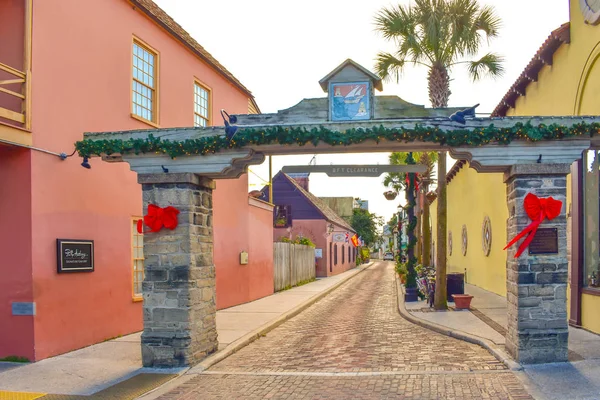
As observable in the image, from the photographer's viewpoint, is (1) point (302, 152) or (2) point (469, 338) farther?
(2) point (469, 338)

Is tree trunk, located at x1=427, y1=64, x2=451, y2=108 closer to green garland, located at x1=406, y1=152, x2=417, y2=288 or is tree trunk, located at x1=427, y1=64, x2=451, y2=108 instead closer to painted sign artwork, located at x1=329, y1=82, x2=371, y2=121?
green garland, located at x1=406, y1=152, x2=417, y2=288

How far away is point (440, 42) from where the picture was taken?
48.5 feet

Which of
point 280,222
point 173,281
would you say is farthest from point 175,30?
point 280,222

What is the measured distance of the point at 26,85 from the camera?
9016 millimetres

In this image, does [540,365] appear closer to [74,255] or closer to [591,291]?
[591,291]

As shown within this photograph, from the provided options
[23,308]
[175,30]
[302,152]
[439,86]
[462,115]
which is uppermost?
[175,30]

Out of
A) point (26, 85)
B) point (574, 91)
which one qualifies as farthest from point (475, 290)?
point (26, 85)

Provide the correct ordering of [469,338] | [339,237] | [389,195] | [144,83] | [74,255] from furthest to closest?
1. [339,237]
2. [389,195]
3. [144,83]
4. [469,338]
5. [74,255]

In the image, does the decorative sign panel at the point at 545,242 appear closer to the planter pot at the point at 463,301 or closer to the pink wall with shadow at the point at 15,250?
the planter pot at the point at 463,301

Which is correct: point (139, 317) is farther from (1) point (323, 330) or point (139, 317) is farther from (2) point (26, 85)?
(2) point (26, 85)

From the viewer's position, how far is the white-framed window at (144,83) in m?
12.3

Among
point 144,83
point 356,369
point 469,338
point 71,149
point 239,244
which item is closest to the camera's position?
point 356,369

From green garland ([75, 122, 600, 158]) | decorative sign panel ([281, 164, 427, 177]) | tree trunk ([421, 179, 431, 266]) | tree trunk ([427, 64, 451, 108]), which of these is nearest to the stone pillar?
green garland ([75, 122, 600, 158])

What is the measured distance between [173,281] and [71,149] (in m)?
3.24
